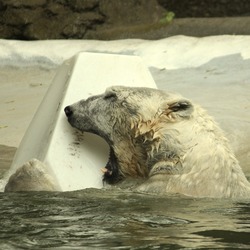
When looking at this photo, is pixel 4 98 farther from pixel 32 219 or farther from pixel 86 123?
pixel 32 219

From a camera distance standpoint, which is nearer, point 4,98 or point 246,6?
point 4,98

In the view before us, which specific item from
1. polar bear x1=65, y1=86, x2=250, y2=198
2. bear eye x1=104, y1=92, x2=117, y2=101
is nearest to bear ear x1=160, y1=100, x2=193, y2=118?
polar bear x1=65, y1=86, x2=250, y2=198

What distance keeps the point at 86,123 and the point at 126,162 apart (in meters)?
0.38

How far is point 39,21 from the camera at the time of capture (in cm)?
1405

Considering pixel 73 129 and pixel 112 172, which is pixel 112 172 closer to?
pixel 112 172

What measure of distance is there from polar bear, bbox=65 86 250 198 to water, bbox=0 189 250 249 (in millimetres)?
149

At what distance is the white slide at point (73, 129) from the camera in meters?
5.70

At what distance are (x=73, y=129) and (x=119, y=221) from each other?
1.45 meters

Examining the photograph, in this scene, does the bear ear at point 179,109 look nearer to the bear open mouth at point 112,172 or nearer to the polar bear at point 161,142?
the polar bear at point 161,142

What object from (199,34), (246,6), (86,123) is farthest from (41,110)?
(246,6)

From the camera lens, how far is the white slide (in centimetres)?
570

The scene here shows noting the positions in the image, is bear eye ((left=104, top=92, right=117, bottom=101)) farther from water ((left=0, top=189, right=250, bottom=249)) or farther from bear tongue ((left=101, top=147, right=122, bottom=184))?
water ((left=0, top=189, right=250, bottom=249))

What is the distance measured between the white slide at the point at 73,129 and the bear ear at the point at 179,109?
54 cm

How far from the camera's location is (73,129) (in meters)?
5.85
